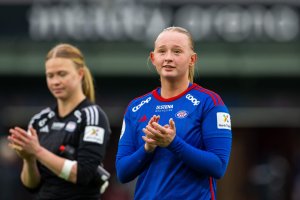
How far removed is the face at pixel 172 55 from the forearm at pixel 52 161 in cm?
126

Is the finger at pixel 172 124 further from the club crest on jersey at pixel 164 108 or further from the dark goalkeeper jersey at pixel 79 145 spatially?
the dark goalkeeper jersey at pixel 79 145

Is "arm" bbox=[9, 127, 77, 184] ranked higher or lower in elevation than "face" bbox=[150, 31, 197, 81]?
lower

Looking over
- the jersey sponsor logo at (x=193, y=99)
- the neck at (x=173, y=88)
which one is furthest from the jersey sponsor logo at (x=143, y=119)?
the jersey sponsor logo at (x=193, y=99)

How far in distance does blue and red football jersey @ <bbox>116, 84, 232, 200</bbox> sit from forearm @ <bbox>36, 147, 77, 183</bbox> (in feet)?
3.14

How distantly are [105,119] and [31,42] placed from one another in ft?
37.4

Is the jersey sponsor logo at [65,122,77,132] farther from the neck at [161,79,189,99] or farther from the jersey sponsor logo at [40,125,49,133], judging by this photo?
the neck at [161,79,189,99]

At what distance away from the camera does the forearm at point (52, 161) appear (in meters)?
5.90

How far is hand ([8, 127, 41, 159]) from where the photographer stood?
5783 mm

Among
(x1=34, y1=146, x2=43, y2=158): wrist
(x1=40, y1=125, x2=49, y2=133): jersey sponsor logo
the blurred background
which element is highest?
(x1=40, y1=125, x2=49, y2=133): jersey sponsor logo

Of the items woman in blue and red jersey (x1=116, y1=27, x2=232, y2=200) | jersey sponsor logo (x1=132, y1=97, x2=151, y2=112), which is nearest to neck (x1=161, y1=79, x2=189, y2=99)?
woman in blue and red jersey (x1=116, y1=27, x2=232, y2=200)

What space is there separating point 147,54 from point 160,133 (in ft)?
40.9

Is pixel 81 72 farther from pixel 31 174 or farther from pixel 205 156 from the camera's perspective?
pixel 205 156

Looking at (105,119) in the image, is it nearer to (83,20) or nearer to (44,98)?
(83,20)

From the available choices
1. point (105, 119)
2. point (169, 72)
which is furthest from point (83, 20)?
point (169, 72)
